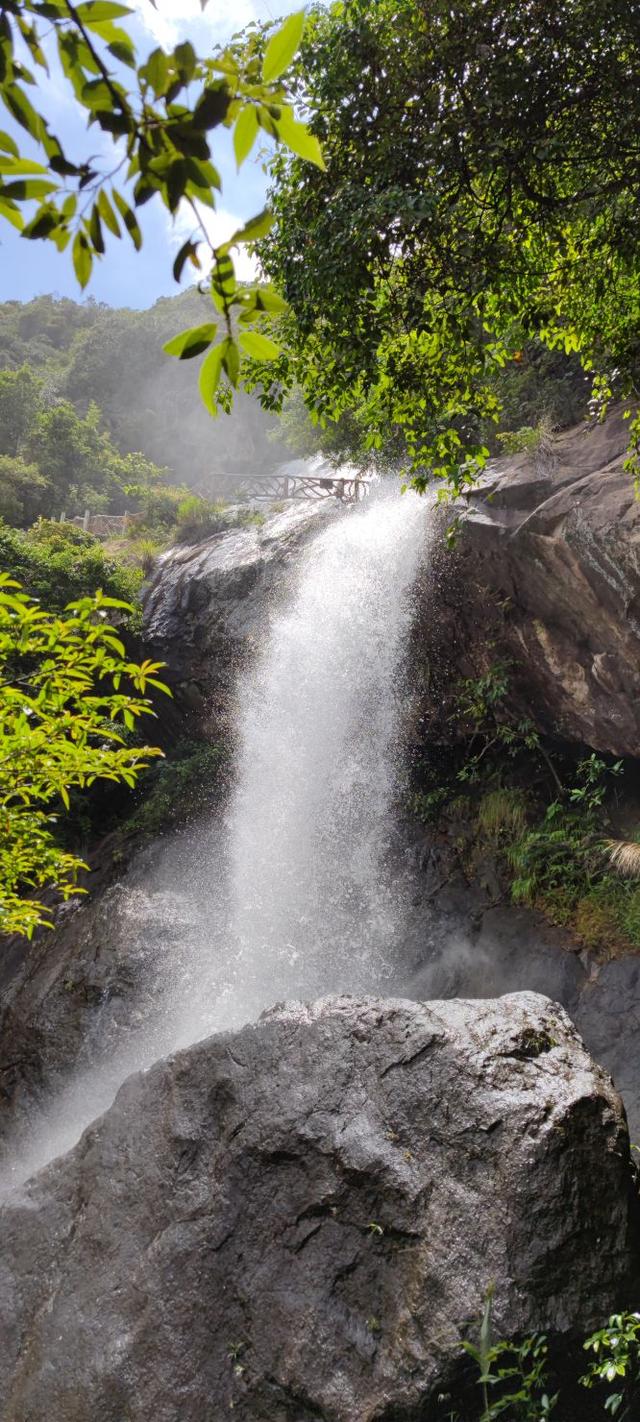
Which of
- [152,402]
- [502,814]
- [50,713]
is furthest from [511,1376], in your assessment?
[152,402]

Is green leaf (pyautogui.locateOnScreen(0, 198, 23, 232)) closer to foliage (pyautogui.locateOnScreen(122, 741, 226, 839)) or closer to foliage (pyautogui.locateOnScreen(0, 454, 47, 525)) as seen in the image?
foliage (pyautogui.locateOnScreen(122, 741, 226, 839))

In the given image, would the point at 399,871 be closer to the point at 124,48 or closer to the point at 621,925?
the point at 621,925

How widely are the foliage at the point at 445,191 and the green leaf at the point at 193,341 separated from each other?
3.57m

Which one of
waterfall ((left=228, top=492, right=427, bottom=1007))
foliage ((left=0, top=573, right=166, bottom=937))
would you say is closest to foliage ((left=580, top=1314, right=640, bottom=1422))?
foliage ((left=0, top=573, right=166, bottom=937))

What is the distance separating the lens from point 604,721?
30.7 ft

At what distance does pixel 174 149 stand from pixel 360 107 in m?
4.60

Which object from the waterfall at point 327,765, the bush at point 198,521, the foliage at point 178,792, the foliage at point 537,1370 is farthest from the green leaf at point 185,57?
the bush at point 198,521

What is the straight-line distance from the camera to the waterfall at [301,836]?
31.8 ft

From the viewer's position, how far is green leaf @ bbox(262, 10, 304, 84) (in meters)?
1.08

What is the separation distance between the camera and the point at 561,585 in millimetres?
9180

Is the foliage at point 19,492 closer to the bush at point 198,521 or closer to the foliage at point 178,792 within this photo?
the bush at point 198,521

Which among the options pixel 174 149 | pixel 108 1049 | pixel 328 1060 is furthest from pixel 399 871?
pixel 174 149

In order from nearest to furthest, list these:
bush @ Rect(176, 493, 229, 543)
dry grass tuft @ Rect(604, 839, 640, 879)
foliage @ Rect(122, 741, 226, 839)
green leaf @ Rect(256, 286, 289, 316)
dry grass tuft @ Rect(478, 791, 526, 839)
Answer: green leaf @ Rect(256, 286, 289, 316), dry grass tuft @ Rect(604, 839, 640, 879), dry grass tuft @ Rect(478, 791, 526, 839), foliage @ Rect(122, 741, 226, 839), bush @ Rect(176, 493, 229, 543)

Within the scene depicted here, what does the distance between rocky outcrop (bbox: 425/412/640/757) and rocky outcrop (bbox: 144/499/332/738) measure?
358 cm
